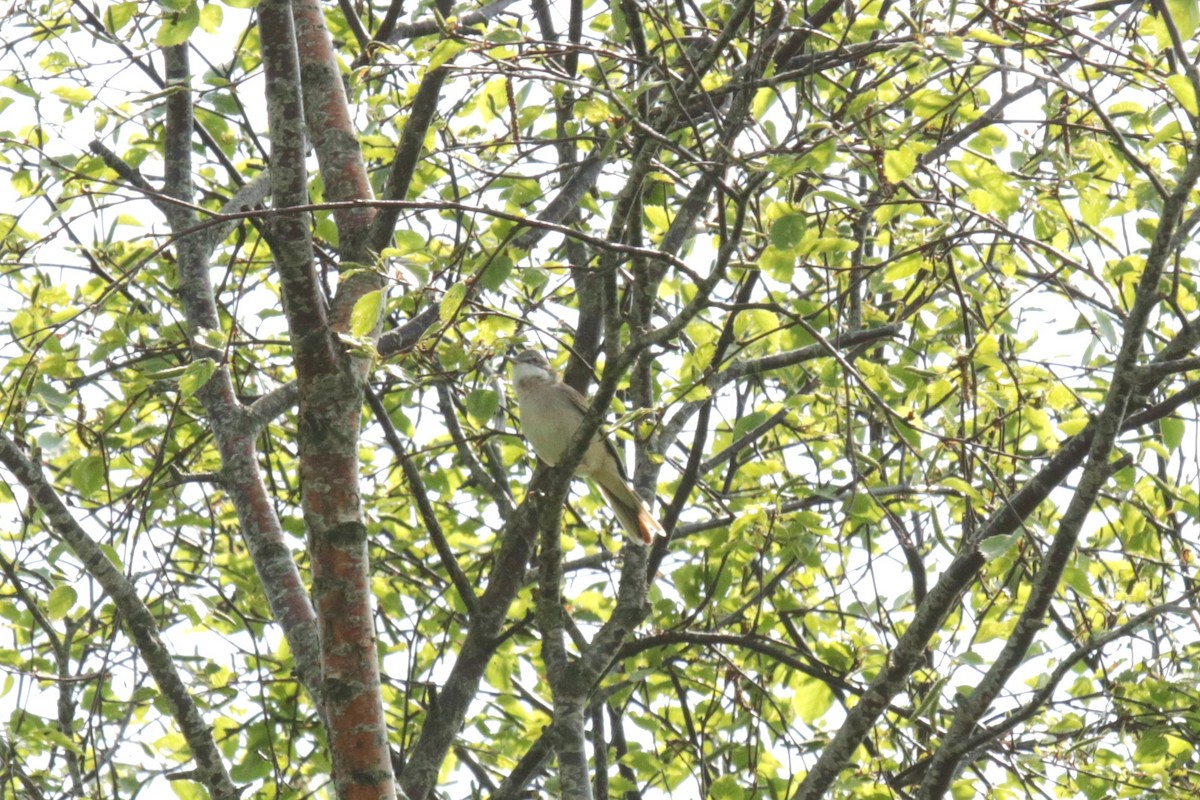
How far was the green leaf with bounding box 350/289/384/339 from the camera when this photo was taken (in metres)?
3.04

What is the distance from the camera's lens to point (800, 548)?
→ 5.14m

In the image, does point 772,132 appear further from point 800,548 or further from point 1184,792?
point 1184,792

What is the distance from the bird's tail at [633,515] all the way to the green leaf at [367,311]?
2.40 metres

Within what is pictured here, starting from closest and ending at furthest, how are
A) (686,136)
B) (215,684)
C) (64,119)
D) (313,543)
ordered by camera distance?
(313,543) < (686,136) < (64,119) < (215,684)

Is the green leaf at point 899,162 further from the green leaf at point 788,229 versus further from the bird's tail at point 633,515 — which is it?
the bird's tail at point 633,515

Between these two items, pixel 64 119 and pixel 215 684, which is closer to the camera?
pixel 64 119

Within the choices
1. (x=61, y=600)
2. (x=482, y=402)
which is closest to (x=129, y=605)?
(x=61, y=600)

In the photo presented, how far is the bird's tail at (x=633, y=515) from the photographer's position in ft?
18.0

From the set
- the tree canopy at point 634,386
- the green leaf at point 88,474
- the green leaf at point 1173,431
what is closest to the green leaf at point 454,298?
the tree canopy at point 634,386

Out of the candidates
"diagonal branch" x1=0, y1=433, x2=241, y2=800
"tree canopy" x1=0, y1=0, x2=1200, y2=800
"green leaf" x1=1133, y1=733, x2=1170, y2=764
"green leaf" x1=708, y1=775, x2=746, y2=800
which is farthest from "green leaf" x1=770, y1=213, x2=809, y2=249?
"diagonal branch" x1=0, y1=433, x2=241, y2=800

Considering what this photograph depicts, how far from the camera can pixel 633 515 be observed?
6109 mm

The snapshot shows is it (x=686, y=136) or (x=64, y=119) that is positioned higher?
(x=64, y=119)

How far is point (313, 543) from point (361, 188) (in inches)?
46.8

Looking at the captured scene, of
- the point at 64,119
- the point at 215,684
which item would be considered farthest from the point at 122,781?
the point at 64,119
